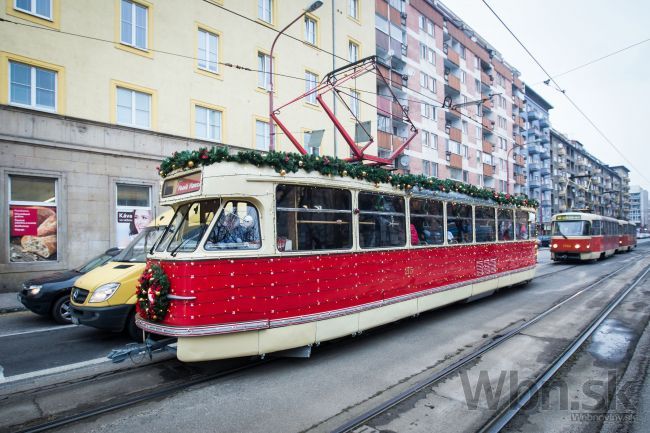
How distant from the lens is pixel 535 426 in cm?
375

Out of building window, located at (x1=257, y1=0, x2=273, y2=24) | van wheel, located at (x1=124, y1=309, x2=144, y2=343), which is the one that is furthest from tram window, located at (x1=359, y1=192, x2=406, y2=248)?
building window, located at (x1=257, y1=0, x2=273, y2=24)

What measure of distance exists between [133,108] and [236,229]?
1257 cm

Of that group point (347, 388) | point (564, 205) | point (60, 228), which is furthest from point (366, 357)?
point (564, 205)

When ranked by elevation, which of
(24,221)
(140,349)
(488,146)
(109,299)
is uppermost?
(488,146)

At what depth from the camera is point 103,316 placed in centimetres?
602

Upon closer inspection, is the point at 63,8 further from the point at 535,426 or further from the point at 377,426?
the point at 535,426

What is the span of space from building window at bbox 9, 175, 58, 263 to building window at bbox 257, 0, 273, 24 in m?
12.1

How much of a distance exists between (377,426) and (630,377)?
3495 mm

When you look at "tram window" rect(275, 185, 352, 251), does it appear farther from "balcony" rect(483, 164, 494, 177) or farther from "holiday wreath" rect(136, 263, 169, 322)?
"balcony" rect(483, 164, 494, 177)

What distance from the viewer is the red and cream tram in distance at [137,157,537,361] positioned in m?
4.68

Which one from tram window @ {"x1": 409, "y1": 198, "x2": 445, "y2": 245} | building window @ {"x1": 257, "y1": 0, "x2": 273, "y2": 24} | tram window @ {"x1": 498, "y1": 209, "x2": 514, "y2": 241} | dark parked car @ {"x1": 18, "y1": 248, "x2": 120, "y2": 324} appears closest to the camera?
tram window @ {"x1": 409, "y1": 198, "x2": 445, "y2": 245}

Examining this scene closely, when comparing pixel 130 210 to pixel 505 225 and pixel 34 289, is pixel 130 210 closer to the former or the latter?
pixel 34 289

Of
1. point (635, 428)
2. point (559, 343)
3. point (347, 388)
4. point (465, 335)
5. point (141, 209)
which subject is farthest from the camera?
point (141, 209)

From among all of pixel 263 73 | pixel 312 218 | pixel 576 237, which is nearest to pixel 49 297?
pixel 312 218
